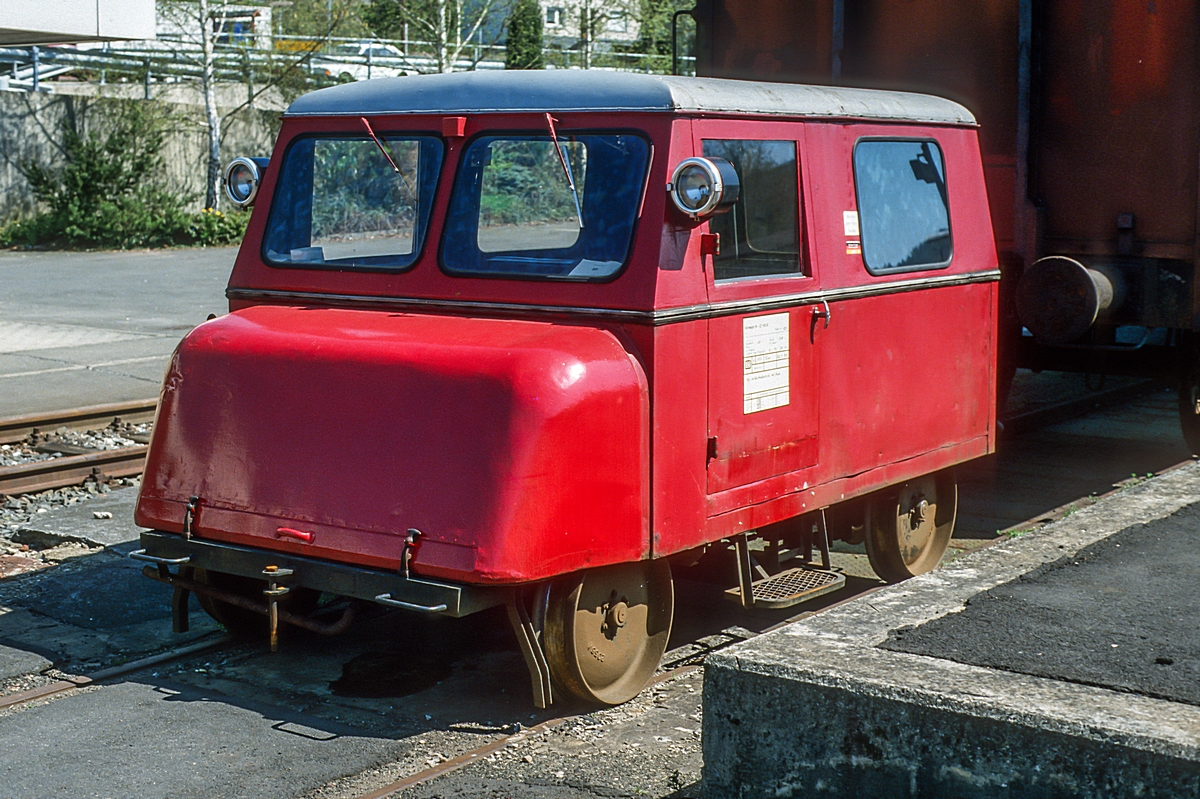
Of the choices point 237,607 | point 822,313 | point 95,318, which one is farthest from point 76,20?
point 822,313

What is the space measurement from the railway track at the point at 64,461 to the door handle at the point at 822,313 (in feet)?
17.2

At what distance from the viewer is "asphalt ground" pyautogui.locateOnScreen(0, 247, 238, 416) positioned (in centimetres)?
1321

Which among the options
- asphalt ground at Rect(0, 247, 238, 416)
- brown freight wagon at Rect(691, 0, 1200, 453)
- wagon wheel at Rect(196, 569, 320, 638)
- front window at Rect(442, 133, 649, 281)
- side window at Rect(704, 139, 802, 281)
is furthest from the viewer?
asphalt ground at Rect(0, 247, 238, 416)

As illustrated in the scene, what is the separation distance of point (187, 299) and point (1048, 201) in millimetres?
14572

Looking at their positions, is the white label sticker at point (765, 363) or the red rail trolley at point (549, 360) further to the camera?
the white label sticker at point (765, 363)

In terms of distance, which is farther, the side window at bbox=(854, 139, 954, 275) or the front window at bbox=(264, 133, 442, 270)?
the side window at bbox=(854, 139, 954, 275)

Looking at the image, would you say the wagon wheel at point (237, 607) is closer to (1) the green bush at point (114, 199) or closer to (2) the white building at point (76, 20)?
(2) the white building at point (76, 20)

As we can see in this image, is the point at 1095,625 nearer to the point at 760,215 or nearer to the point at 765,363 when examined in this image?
the point at 765,363

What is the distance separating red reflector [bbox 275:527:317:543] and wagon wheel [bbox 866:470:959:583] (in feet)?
9.12

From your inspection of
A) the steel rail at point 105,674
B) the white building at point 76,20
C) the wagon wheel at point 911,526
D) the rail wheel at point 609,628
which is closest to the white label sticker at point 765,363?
the rail wheel at point 609,628

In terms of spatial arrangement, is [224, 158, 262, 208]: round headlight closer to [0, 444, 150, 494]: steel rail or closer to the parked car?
[0, 444, 150, 494]: steel rail

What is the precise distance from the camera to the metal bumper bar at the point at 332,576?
5049mm

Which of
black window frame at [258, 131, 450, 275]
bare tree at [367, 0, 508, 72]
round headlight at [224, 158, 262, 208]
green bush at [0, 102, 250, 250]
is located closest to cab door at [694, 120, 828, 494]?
black window frame at [258, 131, 450, 275]

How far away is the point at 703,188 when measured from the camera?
527cm
